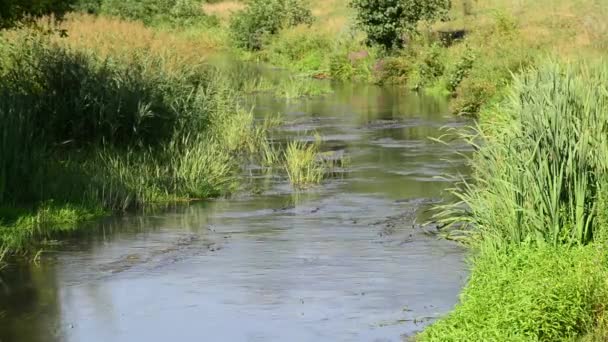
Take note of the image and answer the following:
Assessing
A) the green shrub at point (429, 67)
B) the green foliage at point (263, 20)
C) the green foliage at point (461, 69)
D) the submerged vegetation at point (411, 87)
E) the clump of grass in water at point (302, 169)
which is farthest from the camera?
the green foliage at point (263, 20)

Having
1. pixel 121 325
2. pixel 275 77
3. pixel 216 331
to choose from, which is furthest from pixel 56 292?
pixel 275 77

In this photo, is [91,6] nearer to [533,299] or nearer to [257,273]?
[257,273]

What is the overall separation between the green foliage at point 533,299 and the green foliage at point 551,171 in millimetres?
485

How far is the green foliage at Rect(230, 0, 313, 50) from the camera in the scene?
5462 centimetres

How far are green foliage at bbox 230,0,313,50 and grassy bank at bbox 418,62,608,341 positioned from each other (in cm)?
4257

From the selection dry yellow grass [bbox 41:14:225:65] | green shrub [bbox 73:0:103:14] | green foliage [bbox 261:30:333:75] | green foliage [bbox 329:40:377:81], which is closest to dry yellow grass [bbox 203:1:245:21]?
green shrub [bbox 73:0:103:14]

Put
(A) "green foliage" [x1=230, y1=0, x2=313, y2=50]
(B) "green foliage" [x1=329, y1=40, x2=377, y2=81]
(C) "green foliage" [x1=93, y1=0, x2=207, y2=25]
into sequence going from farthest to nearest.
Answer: (C) "green foliage" [x1=93, y1=0, x2=207, y2=25] < (A) "green foliage" [x1=230, y1=0, x2=313, y2=50] < (B) "green foliage" [x1=329, y1=40, x2=377, y2=81]

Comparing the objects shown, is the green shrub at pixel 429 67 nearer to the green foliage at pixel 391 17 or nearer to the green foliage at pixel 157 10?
the green foliage at pixel 391 17

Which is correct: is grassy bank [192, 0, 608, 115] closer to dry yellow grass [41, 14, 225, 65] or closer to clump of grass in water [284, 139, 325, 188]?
clump of grass in water [284, 139, 325, 188]

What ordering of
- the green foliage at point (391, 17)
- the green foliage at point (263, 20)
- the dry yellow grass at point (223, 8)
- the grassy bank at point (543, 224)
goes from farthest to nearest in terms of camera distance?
the dry yellow grass at point (223, 8) → the green foliage at point (263, 20) → the green foliage at point (391, 17) → the grassy bank at point (543, 224)

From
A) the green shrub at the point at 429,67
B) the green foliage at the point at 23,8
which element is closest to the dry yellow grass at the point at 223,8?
→ the green shrub at the point at 429,67

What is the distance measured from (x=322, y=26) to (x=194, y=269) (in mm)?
42592

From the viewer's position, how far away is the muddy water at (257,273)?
10414mm

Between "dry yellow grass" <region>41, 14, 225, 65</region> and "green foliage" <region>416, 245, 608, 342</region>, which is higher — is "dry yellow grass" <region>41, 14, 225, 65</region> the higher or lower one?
the higher one
